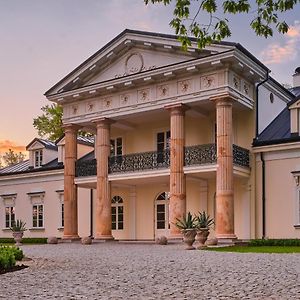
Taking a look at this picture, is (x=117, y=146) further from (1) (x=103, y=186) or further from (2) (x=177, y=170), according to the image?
(2) (x=177, y=170)

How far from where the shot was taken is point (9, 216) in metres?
39.8

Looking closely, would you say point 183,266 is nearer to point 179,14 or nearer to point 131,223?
point 179,14

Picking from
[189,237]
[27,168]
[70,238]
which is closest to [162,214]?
[70,238]

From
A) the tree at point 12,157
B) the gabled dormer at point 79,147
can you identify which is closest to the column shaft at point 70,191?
the gabled dormer at point 79,147

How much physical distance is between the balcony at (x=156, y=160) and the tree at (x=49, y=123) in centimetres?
2150

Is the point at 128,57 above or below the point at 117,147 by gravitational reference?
above

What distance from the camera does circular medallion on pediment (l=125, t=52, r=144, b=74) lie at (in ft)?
95.2

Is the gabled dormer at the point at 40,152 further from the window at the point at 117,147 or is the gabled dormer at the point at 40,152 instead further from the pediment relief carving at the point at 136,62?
the pediment relief carving at the point at 136,62

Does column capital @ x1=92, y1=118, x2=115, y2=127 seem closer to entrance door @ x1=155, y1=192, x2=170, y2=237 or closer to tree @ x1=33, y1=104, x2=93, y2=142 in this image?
entrance door @ x1=155, y1=192, x2=170, y2=237

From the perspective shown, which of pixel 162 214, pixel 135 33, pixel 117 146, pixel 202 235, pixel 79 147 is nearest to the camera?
pixel 202 235

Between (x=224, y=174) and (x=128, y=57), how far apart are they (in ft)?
27.6

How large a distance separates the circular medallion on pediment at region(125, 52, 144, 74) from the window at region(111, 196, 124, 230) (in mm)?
8098

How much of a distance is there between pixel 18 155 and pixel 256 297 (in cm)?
6671

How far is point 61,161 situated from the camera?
126ft
